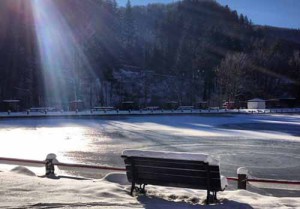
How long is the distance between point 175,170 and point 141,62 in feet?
333

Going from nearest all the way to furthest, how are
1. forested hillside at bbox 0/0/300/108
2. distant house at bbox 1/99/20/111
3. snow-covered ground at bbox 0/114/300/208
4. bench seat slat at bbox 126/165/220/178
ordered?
1. snow-covered ground at bbox 0/114/300/208
2. bench seat slat at bbox 126/165/220/178
3. distant house at bbox 1/99/20/111
4. forested hillside at bbox 0/0/300/108

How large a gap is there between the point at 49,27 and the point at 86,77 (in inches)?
562

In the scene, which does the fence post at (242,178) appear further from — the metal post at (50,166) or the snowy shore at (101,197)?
the metal post at (50,166)

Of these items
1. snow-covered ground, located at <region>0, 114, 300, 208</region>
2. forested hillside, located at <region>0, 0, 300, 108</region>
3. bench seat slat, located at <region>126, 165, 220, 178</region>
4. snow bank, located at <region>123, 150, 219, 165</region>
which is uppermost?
forested hillside, located at <region>0, 0, 300, 108</region>

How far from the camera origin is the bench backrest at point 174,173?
7613 millimetres

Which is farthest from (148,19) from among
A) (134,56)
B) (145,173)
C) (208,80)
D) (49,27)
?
(145,173)

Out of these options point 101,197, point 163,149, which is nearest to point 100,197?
point 101,197

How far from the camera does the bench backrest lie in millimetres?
7613

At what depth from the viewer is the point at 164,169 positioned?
796cm

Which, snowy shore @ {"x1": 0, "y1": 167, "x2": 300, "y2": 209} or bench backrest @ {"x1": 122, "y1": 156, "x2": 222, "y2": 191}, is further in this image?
bench backrest @ {"x1": 122, "y1": 156, "x2": 222, "y2": 191}

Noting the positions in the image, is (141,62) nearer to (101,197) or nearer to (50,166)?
(50,166)

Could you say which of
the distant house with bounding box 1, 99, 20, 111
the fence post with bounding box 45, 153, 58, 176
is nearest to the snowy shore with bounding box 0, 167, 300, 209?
the fence post with bounding box 45, 153, 58, 176

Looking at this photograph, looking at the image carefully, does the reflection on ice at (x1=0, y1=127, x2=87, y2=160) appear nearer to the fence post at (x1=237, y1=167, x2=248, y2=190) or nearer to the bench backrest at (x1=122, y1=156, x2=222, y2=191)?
the bench backrest at (x1=122, y1=156, x2=222, y2=191)

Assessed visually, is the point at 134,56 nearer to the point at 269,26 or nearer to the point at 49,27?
the point at 49,27
